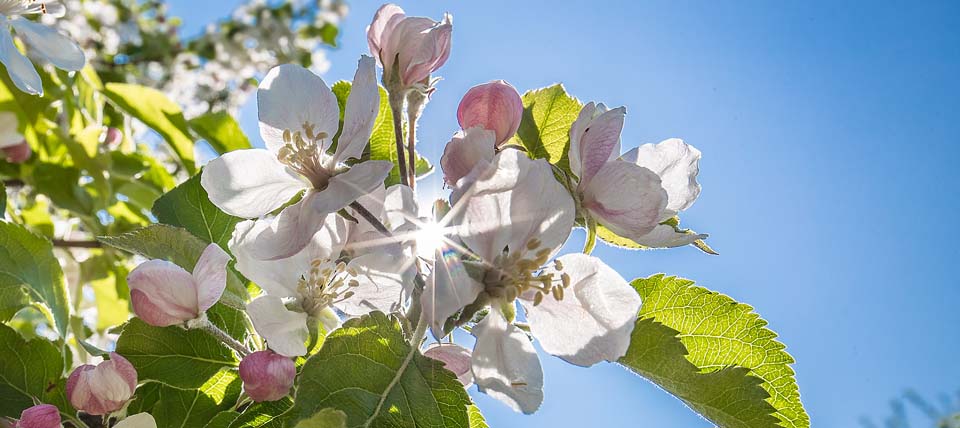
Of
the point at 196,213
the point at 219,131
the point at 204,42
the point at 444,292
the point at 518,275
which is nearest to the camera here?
the point at 444,292

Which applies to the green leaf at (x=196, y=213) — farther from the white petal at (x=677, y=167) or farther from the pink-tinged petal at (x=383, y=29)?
the white petal at (x=677, y=167)

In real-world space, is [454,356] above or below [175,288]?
above

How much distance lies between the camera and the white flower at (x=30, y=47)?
1273mm

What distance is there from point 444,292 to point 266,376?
0.79 feet

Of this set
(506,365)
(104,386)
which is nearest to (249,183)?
(104,386)

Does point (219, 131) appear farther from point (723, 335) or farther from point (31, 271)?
point (723, 335)

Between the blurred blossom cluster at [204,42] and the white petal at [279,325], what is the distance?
399cm

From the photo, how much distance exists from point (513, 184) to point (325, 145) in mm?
285

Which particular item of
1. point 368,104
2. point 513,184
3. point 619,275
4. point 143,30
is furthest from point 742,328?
point 143,30

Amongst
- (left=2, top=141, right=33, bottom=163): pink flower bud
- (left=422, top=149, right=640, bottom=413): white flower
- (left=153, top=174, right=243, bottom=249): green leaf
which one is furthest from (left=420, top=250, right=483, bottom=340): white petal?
(left=2, top=141, right=33, bottom=163): pink flower bud

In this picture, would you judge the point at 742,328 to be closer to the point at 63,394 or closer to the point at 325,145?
the point at 325,145

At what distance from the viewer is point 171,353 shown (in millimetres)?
998

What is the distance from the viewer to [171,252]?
102 centimetres

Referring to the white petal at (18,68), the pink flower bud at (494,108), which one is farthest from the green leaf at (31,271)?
the pink flower bud at (494,108)
